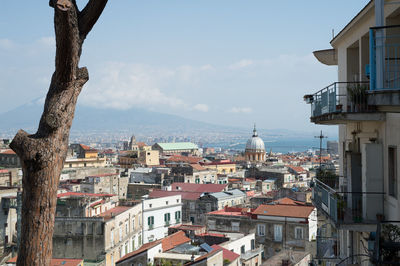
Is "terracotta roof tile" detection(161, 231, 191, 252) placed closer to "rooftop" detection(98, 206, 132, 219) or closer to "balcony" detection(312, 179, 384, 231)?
"rooftop" detection(98, 206, 132, 219)

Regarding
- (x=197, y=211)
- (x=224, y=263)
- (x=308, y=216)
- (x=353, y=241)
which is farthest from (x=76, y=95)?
(x=197, y=211)

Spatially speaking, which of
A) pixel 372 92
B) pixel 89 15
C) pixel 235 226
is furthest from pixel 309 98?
pixel 235 226

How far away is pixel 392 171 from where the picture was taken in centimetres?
803

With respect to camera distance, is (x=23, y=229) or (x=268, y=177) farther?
(x=268, y=177)

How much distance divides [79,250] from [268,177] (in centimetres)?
5425

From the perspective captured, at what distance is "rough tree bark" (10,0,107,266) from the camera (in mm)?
5102

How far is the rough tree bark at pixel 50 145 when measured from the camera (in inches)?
201

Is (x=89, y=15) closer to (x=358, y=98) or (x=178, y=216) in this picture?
(x=358, y=98)

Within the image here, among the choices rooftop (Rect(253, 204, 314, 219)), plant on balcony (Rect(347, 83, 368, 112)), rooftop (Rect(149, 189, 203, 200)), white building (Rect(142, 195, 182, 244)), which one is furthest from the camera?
rooftop (Rect(149, 189, 203, 200))

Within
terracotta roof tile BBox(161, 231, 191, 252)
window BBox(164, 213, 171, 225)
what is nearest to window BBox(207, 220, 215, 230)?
window BBox(164, 213, 171, 225)

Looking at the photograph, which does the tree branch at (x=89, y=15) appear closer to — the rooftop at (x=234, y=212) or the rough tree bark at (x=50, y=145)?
the rough tree bark at (x=50, y=145)

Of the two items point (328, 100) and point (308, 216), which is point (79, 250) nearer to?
point (308, 216)

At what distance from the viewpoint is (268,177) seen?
8162 centimetres

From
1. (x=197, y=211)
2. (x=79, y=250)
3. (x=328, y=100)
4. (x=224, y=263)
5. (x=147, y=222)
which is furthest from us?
(x=197, y=211)
